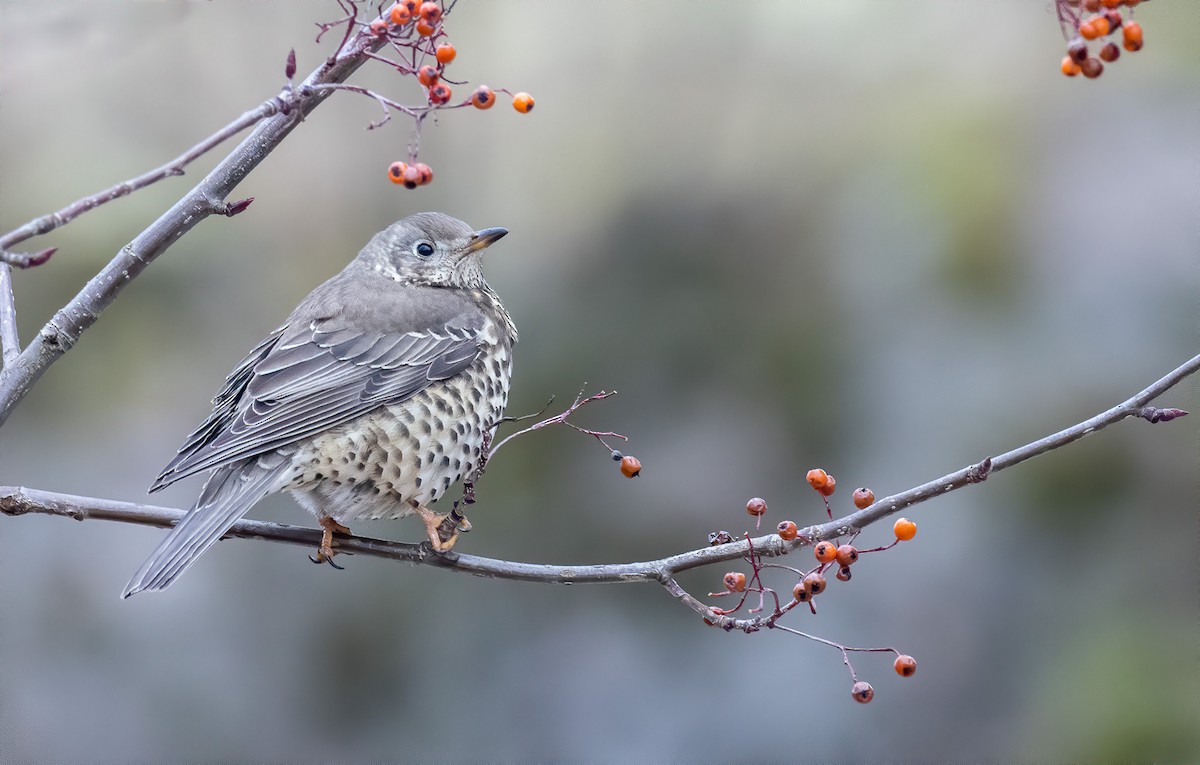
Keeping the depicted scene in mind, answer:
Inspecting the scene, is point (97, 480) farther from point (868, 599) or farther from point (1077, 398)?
point (1077, 398)

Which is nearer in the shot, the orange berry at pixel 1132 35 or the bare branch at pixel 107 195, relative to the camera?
the bare branch at pixel 107 195

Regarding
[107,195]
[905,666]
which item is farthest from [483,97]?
[905,666]

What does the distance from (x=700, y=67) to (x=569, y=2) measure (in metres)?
0.98

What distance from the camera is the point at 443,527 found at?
316 cm

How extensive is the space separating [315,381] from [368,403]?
0.65 feet

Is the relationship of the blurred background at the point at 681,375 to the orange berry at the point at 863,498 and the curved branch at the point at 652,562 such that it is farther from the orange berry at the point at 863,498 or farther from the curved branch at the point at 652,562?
the orange berry at the point at 863,498

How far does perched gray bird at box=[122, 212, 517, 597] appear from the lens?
3.09 metres

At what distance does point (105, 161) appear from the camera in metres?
6.61

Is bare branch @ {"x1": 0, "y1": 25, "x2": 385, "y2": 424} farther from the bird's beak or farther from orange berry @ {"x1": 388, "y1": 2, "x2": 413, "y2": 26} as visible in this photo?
the bird's beak

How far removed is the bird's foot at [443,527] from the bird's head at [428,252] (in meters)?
1.02

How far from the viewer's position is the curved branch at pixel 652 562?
2.14 metres

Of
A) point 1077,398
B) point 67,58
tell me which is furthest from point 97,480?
point 1077,398

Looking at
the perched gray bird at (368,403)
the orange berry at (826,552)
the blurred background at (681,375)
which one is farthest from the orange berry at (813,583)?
the blurred background at (681,375)

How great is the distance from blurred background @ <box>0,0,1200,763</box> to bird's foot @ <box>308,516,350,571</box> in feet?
7.32
